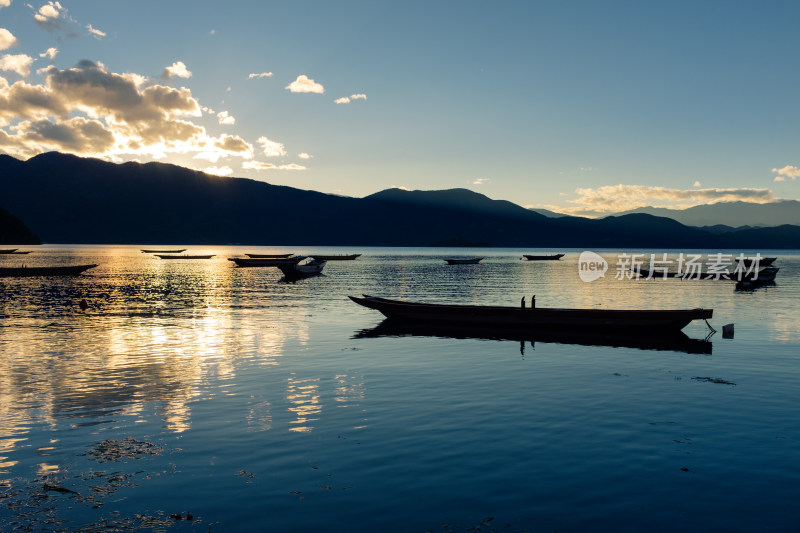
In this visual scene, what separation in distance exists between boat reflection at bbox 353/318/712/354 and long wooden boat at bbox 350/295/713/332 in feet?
1.69

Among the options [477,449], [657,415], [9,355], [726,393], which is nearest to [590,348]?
[726,393]

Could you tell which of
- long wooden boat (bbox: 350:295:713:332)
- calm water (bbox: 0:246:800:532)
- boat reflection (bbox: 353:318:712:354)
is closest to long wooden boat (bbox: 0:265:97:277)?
calm water (bbox: 0:246:800:532)

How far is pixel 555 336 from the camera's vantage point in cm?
3675

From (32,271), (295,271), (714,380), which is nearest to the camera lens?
(714,380)

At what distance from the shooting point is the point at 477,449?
14.1m

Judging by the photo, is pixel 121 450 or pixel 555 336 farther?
pixel 555 336

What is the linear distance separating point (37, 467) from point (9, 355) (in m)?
18.8

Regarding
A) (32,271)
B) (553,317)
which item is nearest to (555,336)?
(553,317)

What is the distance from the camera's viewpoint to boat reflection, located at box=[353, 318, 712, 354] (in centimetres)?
3316

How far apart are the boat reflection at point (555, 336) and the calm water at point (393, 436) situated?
1.48m

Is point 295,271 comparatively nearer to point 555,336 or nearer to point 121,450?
point 555,336

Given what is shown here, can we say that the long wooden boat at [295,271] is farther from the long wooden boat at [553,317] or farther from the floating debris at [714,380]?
the floating debris at [714,380]

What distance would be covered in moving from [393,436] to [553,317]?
24707 mm

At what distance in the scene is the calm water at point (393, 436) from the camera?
10625 millimetres
